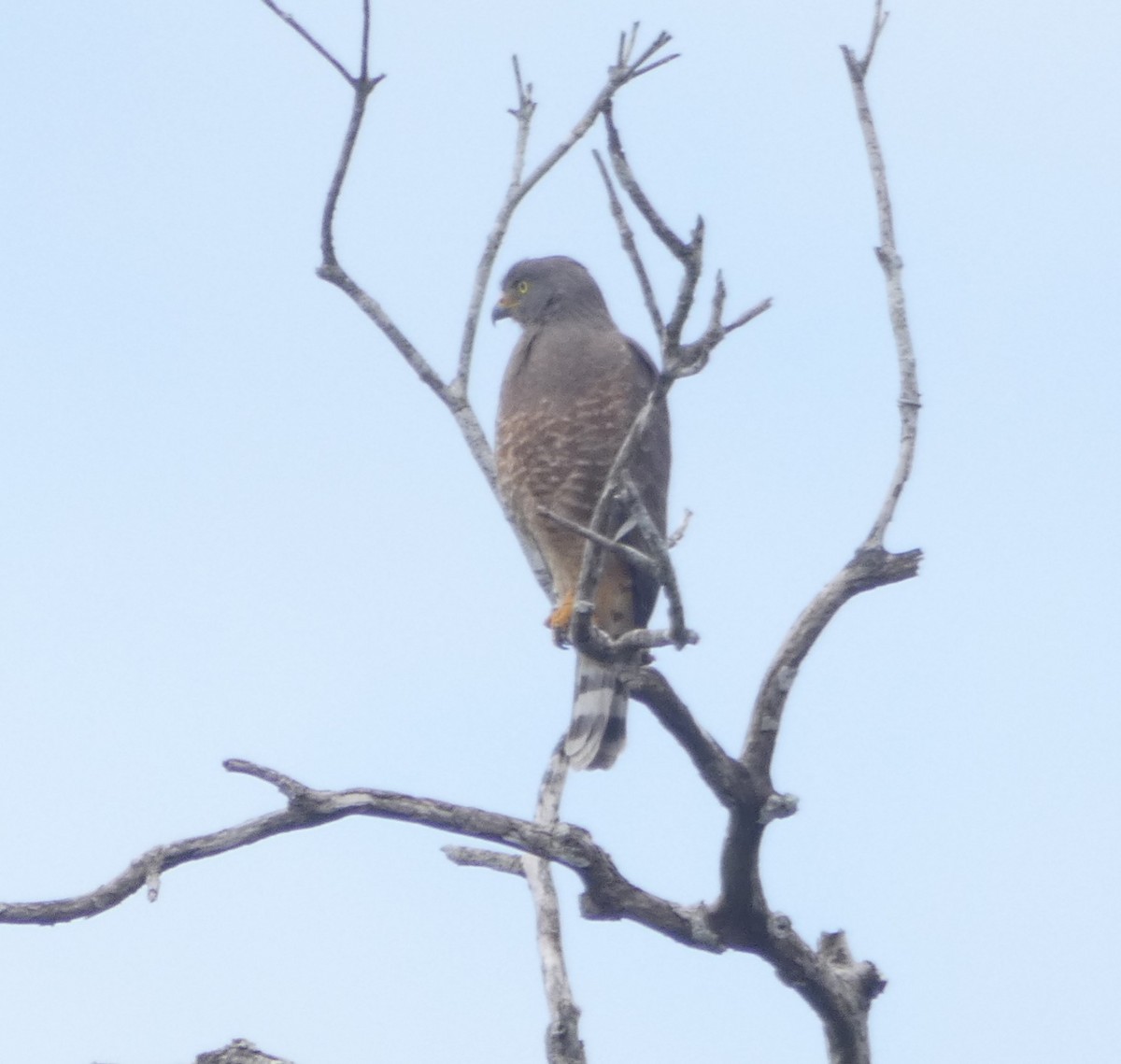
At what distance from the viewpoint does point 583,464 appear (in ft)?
18.8

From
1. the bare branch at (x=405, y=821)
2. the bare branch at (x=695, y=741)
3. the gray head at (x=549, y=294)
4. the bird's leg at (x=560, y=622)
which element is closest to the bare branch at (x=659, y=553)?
the bare branch at (x=695, y=741)

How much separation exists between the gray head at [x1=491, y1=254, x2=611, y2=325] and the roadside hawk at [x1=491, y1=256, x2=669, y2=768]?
216mm

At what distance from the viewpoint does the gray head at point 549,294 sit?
20.8 ft

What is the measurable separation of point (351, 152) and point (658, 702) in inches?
65.6

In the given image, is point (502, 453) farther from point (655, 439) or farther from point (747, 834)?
point (747, 834)

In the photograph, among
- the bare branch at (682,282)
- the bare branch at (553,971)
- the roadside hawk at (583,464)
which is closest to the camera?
the bare branch at (682,282)

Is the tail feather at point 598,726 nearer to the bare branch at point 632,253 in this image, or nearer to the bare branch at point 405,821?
the bare branch at point 405,821

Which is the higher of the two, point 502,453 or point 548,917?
point 502,453

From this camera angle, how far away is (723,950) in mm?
3898

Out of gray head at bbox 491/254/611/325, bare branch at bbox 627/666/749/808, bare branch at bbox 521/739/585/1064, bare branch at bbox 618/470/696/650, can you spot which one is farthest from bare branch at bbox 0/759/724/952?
gray head at bbox 491/254/611/325

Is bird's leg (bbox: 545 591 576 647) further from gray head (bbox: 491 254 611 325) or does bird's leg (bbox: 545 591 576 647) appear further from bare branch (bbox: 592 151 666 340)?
bare branch (bbox: 592 151 666 340)

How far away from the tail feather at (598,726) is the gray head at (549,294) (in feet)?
4.77

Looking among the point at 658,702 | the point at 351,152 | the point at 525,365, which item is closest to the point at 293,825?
the point at 658,702

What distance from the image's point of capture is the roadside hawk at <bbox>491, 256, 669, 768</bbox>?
5.56 m
